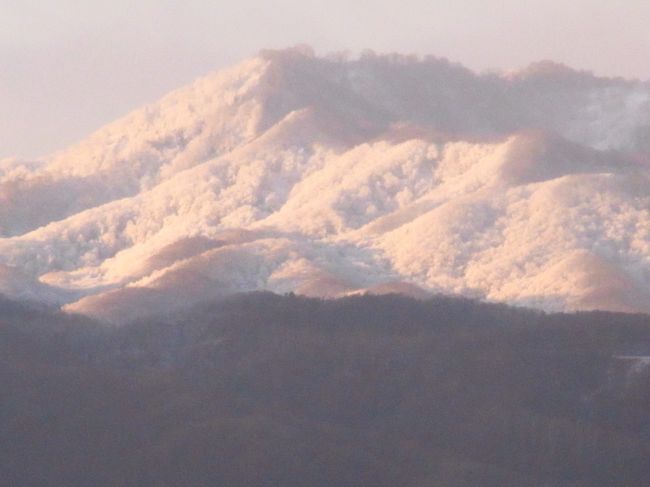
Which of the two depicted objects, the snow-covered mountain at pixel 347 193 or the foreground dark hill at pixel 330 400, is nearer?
the foreground dark hill at pixel 330 400

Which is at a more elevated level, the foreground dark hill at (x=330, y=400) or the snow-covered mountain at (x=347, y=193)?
the snow-covered mountain at (x=347, y=193)

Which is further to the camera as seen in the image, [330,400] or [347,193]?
[347,193]

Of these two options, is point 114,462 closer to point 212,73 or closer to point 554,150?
point 554,150

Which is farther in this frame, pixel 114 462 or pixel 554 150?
pixel 554 150

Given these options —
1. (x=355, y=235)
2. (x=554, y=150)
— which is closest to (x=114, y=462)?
(x=355, y=235)
